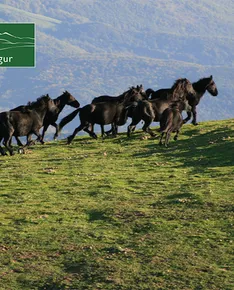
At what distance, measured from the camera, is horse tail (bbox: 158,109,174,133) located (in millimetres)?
25277

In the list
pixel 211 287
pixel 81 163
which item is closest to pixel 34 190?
pixel 81 163

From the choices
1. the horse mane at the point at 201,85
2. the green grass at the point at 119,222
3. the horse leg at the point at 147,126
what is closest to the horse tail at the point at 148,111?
the horse leg at the point at 147,126

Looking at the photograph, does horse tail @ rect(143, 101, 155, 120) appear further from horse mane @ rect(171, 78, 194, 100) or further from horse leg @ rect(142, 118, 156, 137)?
horse mane @ rect(171, 78, 194, 100)

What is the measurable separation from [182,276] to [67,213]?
14.6 feet

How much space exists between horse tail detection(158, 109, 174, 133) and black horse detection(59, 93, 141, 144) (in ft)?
11.3

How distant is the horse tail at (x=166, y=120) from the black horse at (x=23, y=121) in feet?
15.3

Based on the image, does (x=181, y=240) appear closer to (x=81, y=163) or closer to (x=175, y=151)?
(x=81, y=163)

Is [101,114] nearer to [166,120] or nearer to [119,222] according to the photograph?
[166,120]

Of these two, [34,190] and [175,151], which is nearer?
[34,190]

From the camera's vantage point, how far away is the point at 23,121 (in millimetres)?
25406

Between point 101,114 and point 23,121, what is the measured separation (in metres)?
4.11

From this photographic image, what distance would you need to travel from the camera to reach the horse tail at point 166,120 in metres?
25.3

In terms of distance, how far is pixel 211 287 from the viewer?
10.8 meters

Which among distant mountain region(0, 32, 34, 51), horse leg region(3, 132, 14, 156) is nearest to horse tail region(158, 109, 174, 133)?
horse leg region(3, 132, 14, 156)
